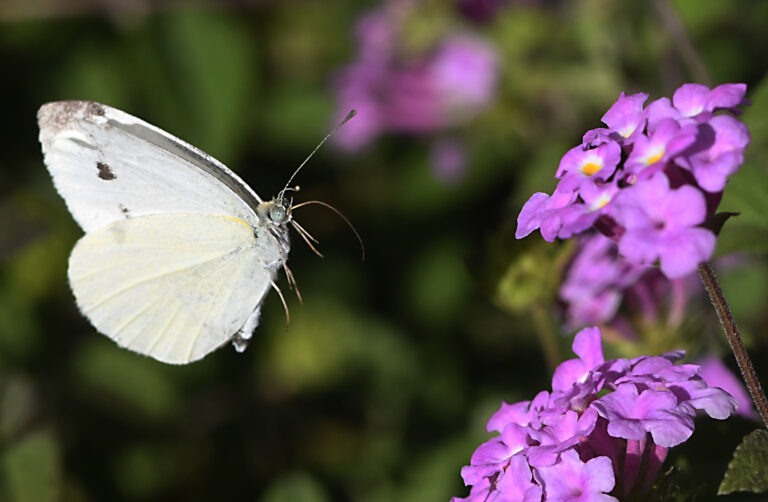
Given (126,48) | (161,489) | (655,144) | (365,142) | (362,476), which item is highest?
(126,48)

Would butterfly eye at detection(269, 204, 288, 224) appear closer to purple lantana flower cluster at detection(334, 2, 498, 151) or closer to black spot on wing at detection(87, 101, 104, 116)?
black spot on wing at detection(87, 101, 104, 116)

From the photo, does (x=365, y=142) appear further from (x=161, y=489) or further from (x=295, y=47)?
(x=161, y=489)

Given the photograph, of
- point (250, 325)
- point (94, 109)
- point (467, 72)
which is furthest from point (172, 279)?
point (467, 72)

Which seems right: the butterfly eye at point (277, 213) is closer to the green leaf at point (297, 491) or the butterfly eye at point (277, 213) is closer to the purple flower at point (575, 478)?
the green leaf at point (297, 491)

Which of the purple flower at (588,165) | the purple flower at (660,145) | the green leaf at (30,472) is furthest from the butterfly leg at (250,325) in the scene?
the purple flower at (660,145)

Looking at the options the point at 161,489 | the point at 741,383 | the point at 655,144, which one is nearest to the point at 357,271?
the point at 161,489

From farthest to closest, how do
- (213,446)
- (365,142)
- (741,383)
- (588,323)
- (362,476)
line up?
(365,142) → (213,446) → (362,476) → (588,323) → (741,383)
